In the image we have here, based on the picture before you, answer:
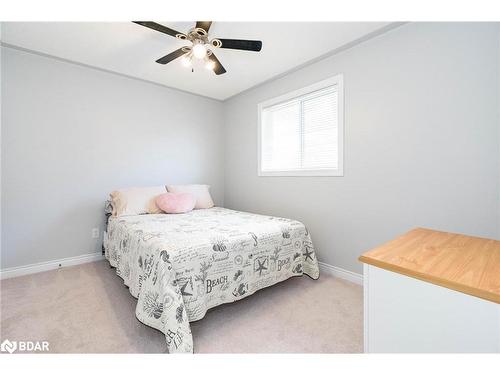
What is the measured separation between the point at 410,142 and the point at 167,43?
2345 millimetres

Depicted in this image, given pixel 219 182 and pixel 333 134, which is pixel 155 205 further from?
pixel 333 134

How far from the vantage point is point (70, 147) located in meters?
2.53

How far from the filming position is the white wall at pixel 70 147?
225cm

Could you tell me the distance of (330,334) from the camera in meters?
1.44

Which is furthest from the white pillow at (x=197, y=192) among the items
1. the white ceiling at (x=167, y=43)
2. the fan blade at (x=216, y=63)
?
the fan blade at (x=216, y=63)

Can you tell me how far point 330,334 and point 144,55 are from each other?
300 centimetres

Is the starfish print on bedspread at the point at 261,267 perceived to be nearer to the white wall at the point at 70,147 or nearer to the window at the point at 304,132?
the window at the point at 304,132

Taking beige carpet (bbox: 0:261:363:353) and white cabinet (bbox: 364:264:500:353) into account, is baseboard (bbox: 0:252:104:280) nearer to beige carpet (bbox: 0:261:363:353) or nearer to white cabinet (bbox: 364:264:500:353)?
beige carpet (bbox: 0:261:363:353)

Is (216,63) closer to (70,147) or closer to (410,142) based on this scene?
(410,142)

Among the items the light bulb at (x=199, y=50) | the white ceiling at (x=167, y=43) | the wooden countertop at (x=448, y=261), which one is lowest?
the wooden countertop at (x=448, y=261)

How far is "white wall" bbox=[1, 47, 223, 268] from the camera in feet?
7.39

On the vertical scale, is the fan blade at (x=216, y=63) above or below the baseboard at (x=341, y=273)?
above

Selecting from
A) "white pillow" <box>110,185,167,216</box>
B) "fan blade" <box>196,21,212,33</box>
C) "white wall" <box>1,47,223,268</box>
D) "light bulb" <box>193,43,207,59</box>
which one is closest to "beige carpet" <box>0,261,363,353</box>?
"white wall" <box>1,47,223,268</box>

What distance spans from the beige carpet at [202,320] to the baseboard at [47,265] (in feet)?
0.32
